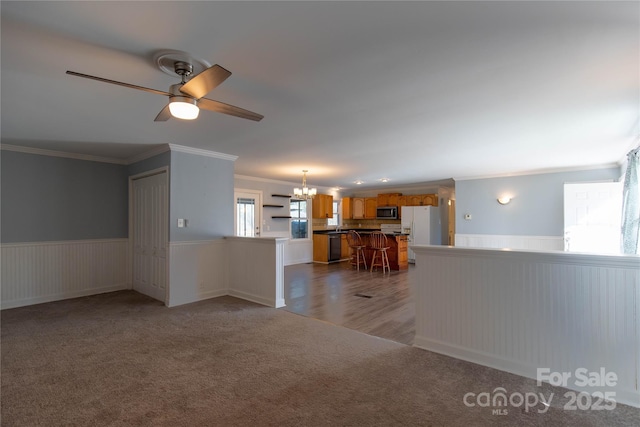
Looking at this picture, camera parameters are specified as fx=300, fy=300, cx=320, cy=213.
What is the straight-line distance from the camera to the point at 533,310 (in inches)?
97.7

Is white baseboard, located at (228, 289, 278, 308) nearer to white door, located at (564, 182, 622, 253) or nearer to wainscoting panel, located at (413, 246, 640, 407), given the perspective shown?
wainscoting panel, located at (413, 246, 640, 407)

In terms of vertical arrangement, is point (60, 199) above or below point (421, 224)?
above

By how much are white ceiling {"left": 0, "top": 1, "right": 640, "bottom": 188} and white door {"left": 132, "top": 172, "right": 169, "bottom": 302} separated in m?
0.87

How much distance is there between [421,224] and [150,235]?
6.82 meters

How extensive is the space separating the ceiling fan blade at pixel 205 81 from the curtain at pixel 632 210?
4.97 m

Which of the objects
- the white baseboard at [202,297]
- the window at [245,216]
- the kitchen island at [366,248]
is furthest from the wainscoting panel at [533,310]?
the window at [245,216]

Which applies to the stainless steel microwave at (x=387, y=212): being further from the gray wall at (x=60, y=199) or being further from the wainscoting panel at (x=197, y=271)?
the gray wall at (x=60, y=199)

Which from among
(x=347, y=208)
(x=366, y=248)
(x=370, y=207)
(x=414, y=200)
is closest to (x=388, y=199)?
(x=370, y=207)

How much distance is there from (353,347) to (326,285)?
9.38 ft

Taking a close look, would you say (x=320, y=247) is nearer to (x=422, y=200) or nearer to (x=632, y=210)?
(x=422, y=200)

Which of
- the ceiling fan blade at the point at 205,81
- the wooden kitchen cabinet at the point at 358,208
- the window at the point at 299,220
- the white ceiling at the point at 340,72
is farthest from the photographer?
the wooden kitchen cabinet at the point at 358,208

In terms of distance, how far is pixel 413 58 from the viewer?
81.7 inches

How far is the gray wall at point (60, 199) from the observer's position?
4.48m

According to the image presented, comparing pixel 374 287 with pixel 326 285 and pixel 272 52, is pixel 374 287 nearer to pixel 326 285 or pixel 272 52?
pixel 326 285
